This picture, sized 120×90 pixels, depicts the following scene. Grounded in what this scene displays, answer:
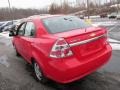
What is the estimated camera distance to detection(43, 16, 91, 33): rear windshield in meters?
5.47

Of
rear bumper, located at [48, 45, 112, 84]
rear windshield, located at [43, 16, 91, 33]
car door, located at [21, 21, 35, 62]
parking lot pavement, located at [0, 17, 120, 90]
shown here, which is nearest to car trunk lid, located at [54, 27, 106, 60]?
rear bumper, located at [48, 45, 112, 84]

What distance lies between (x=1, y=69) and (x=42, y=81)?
2.36m

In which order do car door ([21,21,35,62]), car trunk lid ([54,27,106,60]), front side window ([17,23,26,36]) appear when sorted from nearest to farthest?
car trunk lid ([54,27,106,60]), car door ([21,21,35,62]), front side window ([17,23,26,36])

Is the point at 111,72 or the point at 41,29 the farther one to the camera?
the point at 111,72

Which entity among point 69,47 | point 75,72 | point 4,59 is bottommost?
point 4,59

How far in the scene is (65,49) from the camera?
464cm

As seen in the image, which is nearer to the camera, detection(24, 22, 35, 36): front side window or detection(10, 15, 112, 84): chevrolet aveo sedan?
detection(10, 15, 112, 84): chevrolet aveo sedan

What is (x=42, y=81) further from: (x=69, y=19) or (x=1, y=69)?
(x=1, y=69)

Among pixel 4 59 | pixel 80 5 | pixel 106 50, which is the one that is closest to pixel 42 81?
pixel 106 50

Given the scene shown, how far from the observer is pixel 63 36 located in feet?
15.8

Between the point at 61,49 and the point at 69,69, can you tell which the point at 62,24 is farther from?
the point at 69,69

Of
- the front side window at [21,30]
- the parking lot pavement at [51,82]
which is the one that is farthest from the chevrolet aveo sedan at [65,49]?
the front side window at [21,30]

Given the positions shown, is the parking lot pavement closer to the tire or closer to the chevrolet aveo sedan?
the tire

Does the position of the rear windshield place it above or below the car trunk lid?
above
